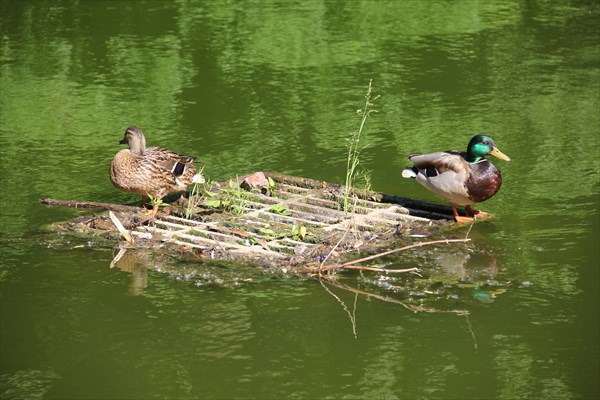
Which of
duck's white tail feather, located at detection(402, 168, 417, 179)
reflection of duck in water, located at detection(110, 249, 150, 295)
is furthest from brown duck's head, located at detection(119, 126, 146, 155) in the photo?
duck's white tail feather, located at detection(402, 168, 417, 179)

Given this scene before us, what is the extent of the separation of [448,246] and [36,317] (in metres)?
2.61

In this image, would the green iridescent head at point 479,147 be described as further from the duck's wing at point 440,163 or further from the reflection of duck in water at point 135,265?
the reflection of duck in water at point 135,265

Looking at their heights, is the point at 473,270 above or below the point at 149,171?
below

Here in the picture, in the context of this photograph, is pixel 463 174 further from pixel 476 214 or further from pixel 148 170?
pixel 148 170

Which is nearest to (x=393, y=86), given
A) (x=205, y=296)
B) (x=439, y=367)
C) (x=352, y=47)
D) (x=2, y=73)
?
(x=352, y=47)

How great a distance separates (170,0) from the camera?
14.0 m

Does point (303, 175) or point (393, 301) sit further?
point (303, 175)

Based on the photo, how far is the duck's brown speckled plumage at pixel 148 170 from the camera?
789cm

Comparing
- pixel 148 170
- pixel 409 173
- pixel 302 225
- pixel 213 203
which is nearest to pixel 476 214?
pixel 409 173

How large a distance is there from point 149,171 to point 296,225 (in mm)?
1116

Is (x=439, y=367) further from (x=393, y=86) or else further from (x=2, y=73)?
(x=2, y=73)

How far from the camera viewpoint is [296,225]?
24.9 feet

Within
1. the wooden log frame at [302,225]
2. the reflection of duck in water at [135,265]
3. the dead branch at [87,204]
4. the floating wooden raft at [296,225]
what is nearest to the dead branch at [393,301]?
the wooden log frame at [302,225]

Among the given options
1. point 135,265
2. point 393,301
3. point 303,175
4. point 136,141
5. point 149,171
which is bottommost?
point 303,175
